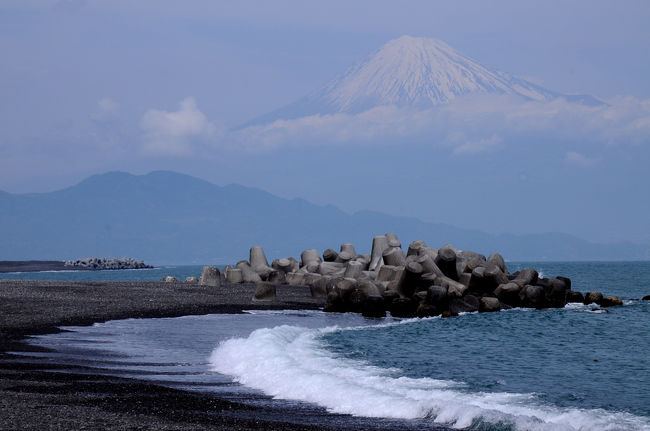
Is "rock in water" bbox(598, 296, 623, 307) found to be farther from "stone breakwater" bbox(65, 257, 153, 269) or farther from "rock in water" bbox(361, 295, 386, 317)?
"stone breakwater" bbox(65, 257, 153, 269)

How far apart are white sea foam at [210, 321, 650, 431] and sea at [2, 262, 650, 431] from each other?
0.04 meters

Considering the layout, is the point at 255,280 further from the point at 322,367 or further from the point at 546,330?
the point at 322,367

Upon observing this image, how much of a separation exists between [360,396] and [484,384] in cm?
449

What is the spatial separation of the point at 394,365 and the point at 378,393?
19.7 ft

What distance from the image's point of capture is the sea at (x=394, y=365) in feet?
46.7

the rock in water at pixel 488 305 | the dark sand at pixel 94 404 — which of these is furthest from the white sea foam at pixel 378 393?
the rock in water at pixel 488 305

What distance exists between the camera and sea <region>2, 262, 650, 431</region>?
14.2 m

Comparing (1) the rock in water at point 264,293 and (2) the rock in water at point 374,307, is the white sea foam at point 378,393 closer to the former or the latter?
(2) the rock in water at point 374,307

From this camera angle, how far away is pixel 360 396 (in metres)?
15.4

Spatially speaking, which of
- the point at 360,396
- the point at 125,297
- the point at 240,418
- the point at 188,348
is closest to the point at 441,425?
the point at 360,396

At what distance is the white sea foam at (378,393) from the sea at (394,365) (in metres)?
0.04

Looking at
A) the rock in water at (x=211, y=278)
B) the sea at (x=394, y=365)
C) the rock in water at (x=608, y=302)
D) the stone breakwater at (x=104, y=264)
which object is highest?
the stone breakwater at (x=104, y=264)

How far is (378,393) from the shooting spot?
15766mm

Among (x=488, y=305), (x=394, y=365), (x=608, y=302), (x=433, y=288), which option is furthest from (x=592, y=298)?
(x=394, y=365)
